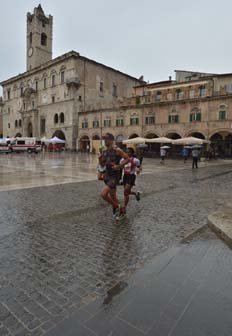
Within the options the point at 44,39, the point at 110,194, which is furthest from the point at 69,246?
the point at 44,39

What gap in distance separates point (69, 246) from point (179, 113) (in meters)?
33.5

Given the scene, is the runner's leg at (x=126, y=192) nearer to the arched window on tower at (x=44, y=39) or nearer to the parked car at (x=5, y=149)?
the parked car at (x=5, y=149)

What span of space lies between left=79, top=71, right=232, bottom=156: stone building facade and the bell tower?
1072 inches

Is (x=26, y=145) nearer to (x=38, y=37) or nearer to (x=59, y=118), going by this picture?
(x=59, y=118)

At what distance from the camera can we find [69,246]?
3863mm

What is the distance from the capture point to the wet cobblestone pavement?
95.0 inches

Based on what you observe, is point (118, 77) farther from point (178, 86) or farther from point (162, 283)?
point (162, 283)

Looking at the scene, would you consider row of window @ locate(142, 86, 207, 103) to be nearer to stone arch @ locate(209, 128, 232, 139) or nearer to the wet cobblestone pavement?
stone arch @ locate(209, 128, 232, 139)

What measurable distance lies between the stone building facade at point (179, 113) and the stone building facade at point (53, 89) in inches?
167

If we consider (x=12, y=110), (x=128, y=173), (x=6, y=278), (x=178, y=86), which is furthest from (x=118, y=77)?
(x=6, y=278)

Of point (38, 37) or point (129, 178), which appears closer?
point (129, 178)

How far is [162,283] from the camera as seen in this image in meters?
2.81

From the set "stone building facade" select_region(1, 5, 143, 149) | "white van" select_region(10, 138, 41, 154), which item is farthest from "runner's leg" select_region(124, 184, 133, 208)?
"stone building facade" select_region(1, 5, 143, 149)

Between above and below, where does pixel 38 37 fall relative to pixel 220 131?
above
